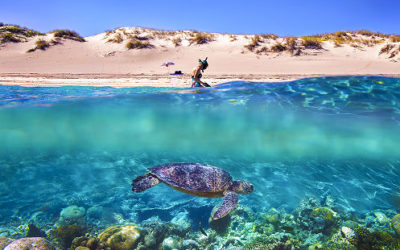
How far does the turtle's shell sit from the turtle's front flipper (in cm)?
30

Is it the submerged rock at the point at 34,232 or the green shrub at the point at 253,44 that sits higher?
the green shrub at the point at 253,44

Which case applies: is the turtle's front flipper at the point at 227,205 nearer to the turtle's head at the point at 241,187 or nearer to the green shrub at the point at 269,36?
the turtle's head at the point at 241,187

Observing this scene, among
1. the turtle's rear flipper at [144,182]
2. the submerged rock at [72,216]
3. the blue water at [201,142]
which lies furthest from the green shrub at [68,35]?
the turtle's rear flipper at [144,182]

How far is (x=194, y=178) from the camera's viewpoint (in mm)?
4285

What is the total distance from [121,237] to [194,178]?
5.45 feet

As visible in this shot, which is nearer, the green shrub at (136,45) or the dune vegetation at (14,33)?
the dune vegetation at (14,33)

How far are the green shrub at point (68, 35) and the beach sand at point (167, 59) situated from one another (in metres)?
0.69

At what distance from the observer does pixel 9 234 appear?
3953 mm

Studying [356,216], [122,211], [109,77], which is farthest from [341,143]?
[109,77]

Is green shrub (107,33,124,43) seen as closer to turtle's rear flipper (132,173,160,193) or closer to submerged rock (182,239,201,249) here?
turtle's rear flipper (132,173,160,193)

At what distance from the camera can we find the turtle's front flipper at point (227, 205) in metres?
3.47

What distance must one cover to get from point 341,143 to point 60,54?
2267 cm

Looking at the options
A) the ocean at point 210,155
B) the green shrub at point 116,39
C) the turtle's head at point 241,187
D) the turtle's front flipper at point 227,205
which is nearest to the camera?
the turtle's front flipper at point 227,205

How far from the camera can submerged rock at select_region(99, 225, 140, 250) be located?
3.61m
